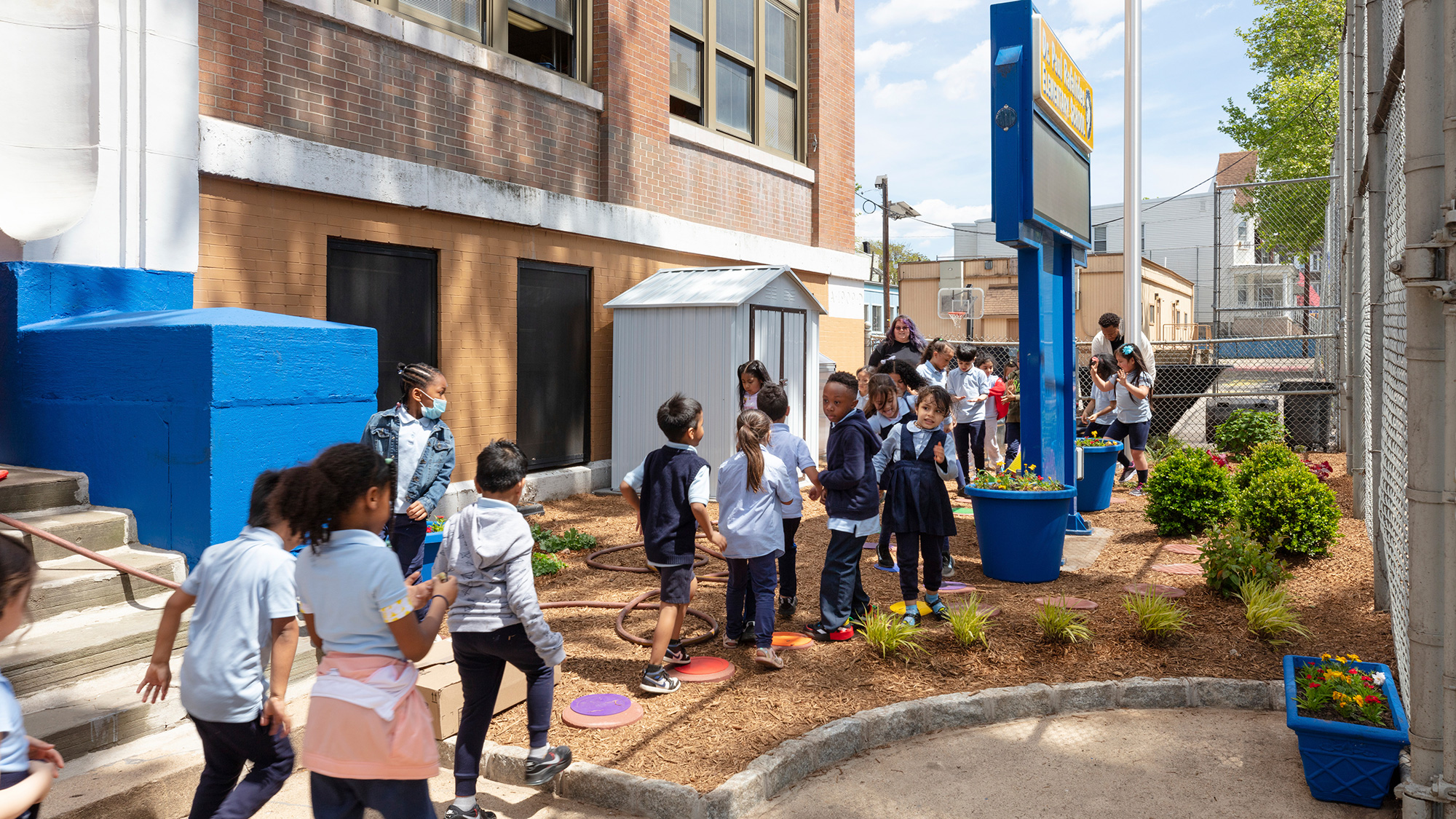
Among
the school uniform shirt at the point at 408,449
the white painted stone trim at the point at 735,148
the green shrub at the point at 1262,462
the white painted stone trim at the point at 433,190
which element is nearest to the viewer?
the school uniform shirt at the point at 408,449

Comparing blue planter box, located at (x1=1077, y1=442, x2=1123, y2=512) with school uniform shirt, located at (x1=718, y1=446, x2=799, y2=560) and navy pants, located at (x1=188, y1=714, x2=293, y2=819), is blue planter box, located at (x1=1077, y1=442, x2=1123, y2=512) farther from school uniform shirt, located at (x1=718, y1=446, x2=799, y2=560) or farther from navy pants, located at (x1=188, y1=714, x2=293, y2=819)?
navy pants, located at (x1=188, y1=714, x2=293, y2=819)

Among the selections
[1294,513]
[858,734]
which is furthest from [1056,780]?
[1294,513]

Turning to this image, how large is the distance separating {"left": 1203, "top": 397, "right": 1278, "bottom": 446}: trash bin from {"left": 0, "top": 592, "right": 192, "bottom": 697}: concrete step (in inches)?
550

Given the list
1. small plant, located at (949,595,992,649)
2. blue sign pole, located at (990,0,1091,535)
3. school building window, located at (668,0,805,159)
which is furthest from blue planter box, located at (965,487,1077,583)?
school building window, located at (668,0,805,159)

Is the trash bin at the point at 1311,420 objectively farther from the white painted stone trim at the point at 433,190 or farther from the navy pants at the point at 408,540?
the navy pants at the point at 408,540

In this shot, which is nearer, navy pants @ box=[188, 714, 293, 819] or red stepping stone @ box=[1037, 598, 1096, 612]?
navy pants @ box=[188, 714, 293, 819]

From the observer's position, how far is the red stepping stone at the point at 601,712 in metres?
4.56

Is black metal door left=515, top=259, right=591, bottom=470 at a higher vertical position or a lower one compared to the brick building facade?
lower

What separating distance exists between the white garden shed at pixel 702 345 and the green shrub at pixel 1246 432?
5.50 metres

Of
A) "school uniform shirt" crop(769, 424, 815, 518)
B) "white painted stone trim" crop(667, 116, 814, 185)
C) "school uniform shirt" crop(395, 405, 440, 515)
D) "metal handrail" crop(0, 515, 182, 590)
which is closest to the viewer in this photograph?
"metal handrail" crop(0, 515, 182, 590)

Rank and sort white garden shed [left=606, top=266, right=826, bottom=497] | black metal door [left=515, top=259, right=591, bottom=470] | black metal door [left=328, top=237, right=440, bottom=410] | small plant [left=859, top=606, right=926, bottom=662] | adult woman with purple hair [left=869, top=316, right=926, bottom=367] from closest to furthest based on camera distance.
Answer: small plant [left=859, top=606, right=926, bottom=662] < black metal door [left=328, top=237, right=440, bottom=410] < black metal door [left=515, top=259, right=591, bottom=470] < white garden shed [left=606, top=266, right=826, bottom=497] < adult woman with purple hair [left=869, top=316, right=926, bottom=367]

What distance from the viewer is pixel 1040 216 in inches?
294

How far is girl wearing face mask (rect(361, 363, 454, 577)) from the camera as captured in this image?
5.57 metres

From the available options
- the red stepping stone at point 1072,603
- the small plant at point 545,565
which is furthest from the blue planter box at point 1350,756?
the small plant at point 545,565
